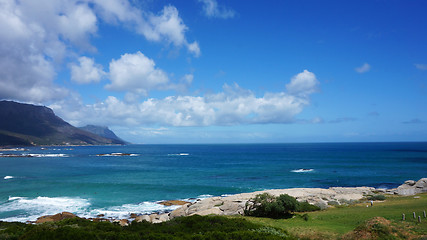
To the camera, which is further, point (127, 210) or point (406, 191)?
point (406, 191)

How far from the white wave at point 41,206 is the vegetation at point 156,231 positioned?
21438 mm

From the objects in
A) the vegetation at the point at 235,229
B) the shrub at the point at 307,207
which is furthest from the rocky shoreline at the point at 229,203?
the vegetation at the point at 235,229

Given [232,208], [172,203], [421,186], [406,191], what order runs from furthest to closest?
1. [421,186]
2. [406,191]
3. [172,203]
4. [232,208]

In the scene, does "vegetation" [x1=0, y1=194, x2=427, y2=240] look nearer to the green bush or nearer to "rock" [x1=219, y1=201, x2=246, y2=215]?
"rock" [x1=219, y1=201, x2=246, y2=215]

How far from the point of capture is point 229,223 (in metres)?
18.1

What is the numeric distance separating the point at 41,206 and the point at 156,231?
33.9 metres

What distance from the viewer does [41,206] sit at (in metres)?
40.0

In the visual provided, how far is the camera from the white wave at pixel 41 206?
118ft

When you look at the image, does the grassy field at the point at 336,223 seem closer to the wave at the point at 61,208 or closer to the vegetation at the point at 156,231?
the vegetation at the point at 156,231

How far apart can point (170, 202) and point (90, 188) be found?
21.1 m

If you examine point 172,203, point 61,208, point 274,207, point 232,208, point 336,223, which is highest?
point 274,207

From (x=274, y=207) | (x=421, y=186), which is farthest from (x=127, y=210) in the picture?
(x=421, y=186)

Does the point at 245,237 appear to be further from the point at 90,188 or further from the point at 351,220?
the point at 90,188

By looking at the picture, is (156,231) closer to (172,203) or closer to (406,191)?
(172,203)
